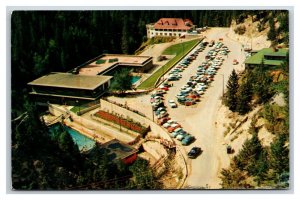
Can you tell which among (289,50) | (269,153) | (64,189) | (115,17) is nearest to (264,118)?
(269,153)

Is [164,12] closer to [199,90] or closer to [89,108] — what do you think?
[199,90]

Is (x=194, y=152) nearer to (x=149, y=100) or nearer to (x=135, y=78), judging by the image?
(x=149, y=100)

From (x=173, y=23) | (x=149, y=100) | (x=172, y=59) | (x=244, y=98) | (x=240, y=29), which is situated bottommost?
(x=149, y=100)

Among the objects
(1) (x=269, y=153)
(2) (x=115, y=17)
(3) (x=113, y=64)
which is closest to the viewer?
(1) (x=269, y=153)

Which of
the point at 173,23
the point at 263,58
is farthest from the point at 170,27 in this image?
the point at 263,58

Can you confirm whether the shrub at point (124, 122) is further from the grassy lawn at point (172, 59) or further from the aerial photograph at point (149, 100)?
the grassy lawn at point (172, 59)

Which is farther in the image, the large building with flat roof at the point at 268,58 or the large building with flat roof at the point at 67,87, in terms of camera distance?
the large building with flat roof at the point at 67,87

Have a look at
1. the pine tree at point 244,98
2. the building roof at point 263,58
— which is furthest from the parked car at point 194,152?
the building roof at point 263,58
